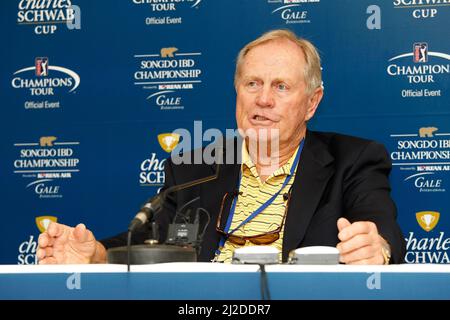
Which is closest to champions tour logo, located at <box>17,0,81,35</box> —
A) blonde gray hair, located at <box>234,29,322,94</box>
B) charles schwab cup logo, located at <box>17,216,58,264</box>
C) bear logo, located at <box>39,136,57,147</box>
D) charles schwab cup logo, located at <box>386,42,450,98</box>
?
bear logo, located at <box>39,136,57,147</box>

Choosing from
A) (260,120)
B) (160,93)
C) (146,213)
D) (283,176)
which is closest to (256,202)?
(283,176)

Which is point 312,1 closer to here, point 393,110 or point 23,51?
point 393,110

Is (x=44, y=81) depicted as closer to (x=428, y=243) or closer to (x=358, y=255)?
(x=428, y=243)

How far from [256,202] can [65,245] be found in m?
0.84

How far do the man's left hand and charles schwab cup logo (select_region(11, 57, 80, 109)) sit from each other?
8.36ft

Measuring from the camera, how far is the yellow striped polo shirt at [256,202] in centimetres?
271

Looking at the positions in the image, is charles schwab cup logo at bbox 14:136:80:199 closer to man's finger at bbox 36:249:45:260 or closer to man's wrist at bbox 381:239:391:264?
man's finger at bbox 36:249:45:260

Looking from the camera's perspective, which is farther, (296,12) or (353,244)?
(296,12)

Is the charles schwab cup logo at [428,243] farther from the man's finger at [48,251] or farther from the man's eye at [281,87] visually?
the man's finger at [48,251]

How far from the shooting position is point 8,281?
150cm

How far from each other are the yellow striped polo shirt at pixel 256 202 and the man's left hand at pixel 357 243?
754mm

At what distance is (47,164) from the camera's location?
13.5ft

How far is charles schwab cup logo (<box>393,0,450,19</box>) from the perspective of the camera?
3.76m

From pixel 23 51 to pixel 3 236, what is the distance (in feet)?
3.43
